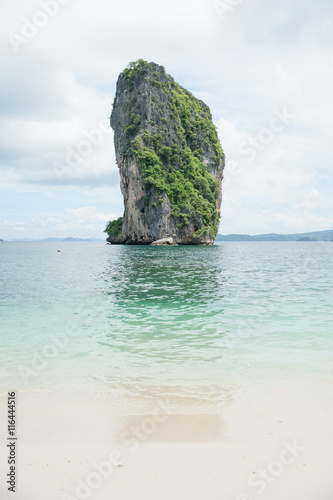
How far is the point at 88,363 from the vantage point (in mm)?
6551

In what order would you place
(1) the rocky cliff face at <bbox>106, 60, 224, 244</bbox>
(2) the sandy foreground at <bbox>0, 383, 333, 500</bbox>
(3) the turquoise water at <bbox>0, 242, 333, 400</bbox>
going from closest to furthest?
(2) the sandy foreground at <bbox>0, 383, 333, 500</bbox>
(3) the turquoise water at <bbox>0, 242, 333, 400</bbox>
(1) the rocky cliff face at <bbox>106, 60, 224, 244</bbox>

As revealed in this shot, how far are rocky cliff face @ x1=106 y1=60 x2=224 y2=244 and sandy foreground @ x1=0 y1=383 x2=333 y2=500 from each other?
202ft

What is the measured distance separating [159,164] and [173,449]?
67650 millimetres

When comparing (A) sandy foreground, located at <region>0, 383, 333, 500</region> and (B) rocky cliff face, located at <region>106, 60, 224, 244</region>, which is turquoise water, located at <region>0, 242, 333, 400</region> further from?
(B) rocky cliff face, located at <region>106, 60, 224, 244</region>

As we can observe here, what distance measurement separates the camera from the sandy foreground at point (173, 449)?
284cm

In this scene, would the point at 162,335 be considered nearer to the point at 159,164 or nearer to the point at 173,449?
the point at 173,449

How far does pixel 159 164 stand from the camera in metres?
68.3

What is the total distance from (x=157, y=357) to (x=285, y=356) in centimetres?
252

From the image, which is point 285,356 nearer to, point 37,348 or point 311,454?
point 311,454

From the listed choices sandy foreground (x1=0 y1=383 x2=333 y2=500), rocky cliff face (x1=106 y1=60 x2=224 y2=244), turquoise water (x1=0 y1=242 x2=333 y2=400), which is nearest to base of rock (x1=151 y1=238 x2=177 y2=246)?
rocky cliff face (x1=106 y1=60 x2=224 y2=244)

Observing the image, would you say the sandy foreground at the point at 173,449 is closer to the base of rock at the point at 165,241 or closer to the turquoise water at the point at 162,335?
the turquoise water at the point at 162,335

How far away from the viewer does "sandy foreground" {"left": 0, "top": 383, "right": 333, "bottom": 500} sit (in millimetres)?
2836

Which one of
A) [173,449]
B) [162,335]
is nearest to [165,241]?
[162,335]

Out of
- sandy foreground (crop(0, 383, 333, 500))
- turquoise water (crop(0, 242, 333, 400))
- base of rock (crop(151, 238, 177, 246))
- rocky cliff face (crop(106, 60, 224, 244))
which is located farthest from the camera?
rocky cliff face (crop(106, 60, 224, 244))
